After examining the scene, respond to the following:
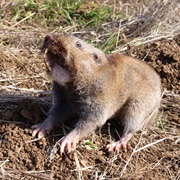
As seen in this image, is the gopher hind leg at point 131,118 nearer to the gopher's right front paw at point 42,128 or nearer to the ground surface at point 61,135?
the ground surface at point 61,135

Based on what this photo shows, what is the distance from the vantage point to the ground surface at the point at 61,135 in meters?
4.24

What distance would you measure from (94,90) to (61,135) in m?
0.59

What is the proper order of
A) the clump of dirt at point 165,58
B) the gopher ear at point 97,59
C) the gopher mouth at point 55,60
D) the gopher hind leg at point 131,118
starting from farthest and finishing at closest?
1. the clump of dirt at point 165,58
2. the gopher hind leg at point 131,118
3. the gopher ear at point 97,59
4. the gopher mouth at point 55,60

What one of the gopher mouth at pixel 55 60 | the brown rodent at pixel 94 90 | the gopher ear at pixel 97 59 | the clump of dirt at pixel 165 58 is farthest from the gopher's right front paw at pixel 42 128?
the clump of dirt at pixel 165 58

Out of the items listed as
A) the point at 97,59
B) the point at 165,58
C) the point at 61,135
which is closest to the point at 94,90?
the point at 97,59

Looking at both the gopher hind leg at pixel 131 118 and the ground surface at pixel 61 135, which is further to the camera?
the gopher hind leg at pixel 131 118

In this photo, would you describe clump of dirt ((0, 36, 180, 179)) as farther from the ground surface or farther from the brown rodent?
the brown rodent

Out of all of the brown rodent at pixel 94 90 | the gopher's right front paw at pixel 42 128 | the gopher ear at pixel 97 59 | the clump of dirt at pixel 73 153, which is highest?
the gopher ear at pixel 97 59

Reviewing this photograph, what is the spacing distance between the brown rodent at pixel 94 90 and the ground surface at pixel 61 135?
0.40 ft

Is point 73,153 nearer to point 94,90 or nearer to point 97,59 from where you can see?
point 94,90

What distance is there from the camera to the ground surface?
424 centimetres

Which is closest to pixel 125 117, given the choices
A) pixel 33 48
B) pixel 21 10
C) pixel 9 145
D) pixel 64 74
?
pixel 64 74

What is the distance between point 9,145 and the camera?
14.2 ft

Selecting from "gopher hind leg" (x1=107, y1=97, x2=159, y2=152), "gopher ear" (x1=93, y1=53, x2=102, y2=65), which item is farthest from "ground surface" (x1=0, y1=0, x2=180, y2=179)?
"gopher ear" (x1=93, y1=53, x2=102, y2=65)
